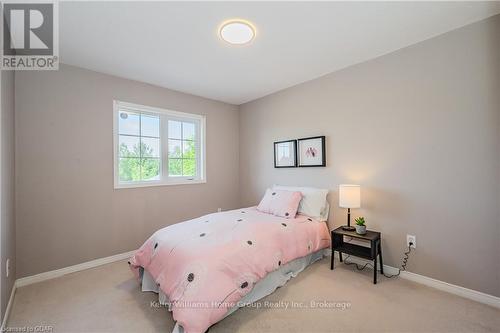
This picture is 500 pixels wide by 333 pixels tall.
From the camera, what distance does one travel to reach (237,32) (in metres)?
2.02

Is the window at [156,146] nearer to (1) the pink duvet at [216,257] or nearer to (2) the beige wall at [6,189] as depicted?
(2) the beige wall at [6,189]

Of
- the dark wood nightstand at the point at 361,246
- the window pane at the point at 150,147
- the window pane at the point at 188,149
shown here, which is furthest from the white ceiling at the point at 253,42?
the dark wood nightstand at the point at 361,246

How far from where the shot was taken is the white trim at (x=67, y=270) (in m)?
2.29

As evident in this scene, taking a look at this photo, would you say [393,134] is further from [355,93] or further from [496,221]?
[496,221]

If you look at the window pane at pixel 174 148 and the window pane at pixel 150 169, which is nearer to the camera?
the window pane at pixel 150 169

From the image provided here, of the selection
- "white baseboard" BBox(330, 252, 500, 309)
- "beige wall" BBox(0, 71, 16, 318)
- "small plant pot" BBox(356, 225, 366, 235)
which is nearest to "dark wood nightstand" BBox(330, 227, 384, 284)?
"small plant pot" BBox(356, 225, 366, 235)

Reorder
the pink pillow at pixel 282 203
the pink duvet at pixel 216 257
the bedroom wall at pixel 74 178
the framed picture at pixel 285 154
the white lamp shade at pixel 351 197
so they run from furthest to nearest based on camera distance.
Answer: the framed picture at pixel 285 154 → the pink pillow at pixel 282 203 → the white lamp shade at pixel 351 197 → the bedroom wall at pixel 74 178 → the pink duvet at pixel 216 257

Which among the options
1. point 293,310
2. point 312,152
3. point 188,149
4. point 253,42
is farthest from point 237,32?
point 293,310

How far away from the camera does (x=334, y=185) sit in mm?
2945

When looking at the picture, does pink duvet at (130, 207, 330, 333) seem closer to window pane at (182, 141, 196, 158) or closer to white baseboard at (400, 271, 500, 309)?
white baseboard at (400, 271, 500, 309)

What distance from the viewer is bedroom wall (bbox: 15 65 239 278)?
2.35m

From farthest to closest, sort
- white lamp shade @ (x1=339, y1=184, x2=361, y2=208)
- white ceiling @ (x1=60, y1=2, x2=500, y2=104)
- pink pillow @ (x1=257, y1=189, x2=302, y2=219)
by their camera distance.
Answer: pink pillow @ (x1=257, y1=189, x2=302, y2=219) → white lamp shade @ (x1=339, y1=184, x2=361, y2=208) → white ceiling @ (x1=60, y1=2, x2=500, y2=104)

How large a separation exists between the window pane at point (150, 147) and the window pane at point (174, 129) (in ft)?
0.79

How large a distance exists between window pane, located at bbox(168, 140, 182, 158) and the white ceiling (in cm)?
100
